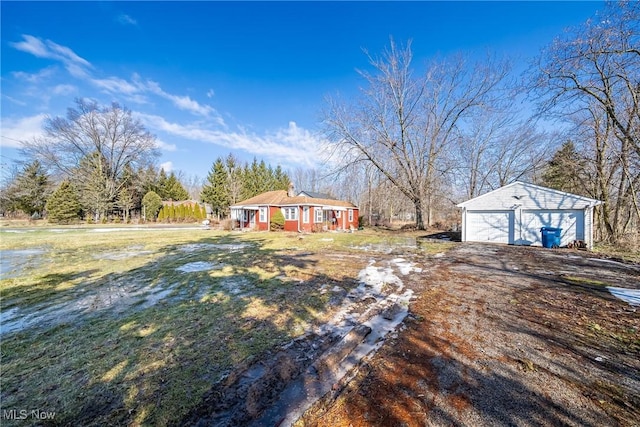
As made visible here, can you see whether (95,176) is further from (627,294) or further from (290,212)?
(627,294)

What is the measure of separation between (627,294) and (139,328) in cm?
874

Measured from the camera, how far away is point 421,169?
789 inches

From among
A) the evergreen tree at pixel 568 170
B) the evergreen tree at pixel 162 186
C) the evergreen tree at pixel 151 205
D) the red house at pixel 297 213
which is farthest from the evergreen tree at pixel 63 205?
the evergreen tree at pixel 568 170

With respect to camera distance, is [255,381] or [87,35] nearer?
[255,381]

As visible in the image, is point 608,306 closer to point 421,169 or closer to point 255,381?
point 255,381

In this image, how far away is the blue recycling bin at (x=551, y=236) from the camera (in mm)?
11617

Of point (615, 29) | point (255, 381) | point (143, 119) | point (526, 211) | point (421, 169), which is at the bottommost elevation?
point (255, 381)

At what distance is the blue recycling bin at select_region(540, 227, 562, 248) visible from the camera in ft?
38.1

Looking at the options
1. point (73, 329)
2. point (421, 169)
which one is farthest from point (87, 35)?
point (421, 169)

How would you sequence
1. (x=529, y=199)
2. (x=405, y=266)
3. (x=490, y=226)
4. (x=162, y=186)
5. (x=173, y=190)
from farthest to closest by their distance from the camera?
(x=173, y=190), (x=162, y=186), (x=490, y=226), (x=529, y=199), (x=405, y=266)

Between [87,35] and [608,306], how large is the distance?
65.8 feet

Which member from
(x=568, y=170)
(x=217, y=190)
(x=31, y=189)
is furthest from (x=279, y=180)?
(x=568, y=170)

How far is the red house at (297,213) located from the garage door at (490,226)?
10494 millimetres

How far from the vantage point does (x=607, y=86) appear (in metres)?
10.6
